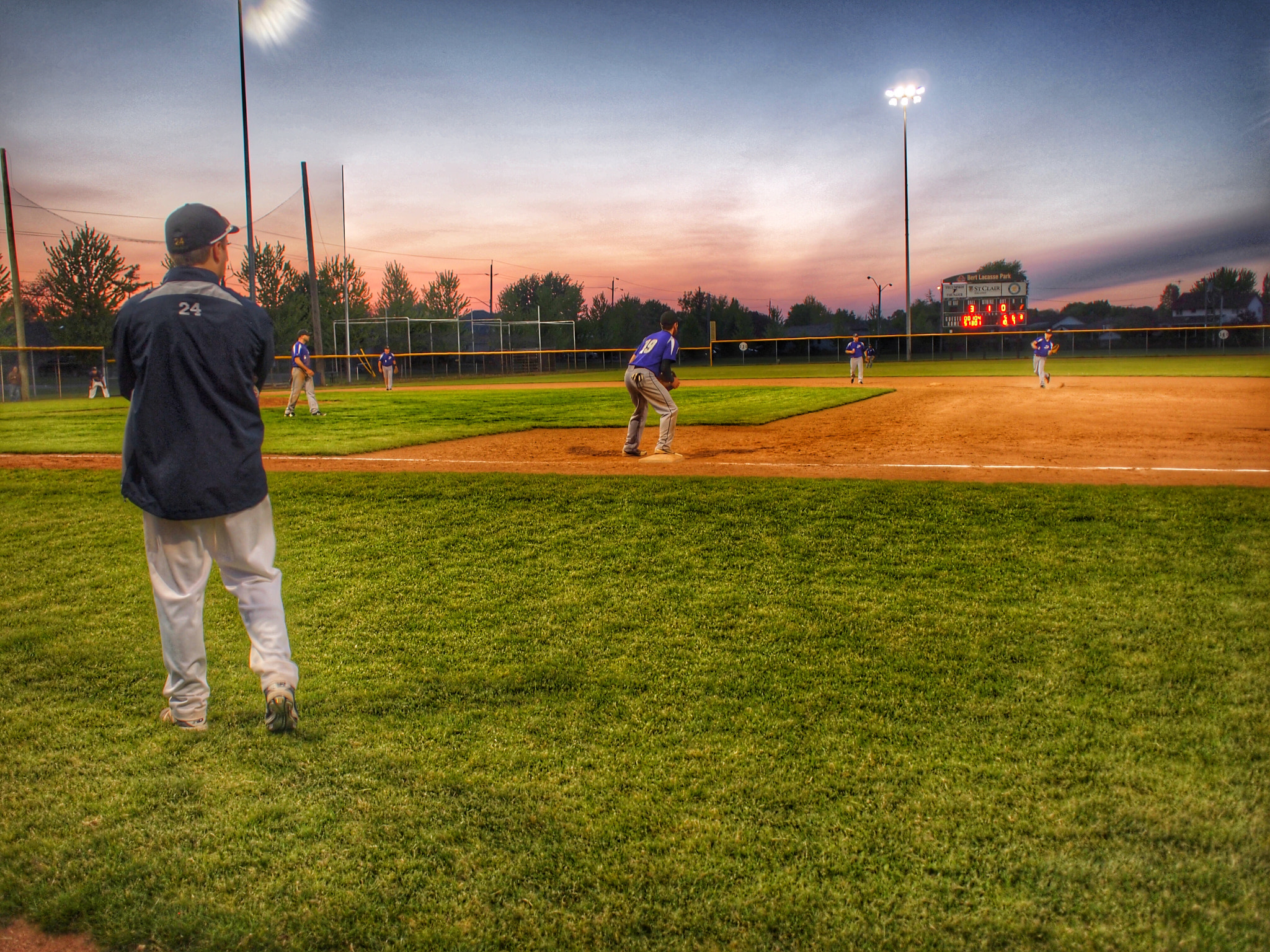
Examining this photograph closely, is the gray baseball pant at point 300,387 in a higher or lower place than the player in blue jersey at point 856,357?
lower

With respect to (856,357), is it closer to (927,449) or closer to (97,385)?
(927,449)

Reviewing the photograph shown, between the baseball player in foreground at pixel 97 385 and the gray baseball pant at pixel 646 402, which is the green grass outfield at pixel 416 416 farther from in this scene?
the gray baseball pant at pixel 646 402

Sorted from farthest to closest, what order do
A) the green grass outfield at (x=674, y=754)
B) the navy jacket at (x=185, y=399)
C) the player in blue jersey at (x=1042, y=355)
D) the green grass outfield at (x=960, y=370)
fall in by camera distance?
the green grass outfield at (x=960, y=370) → the player in blue jersey at (x=1042, y=355) → the navy jacket at (x=185, y=399) → the green grass outfield at (x=674, y=754)

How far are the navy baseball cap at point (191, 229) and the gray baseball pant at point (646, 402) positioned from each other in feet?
21.2


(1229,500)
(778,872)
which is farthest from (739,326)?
(778,872)

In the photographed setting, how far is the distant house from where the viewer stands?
1845 inches

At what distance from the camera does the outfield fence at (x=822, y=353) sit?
145 feet

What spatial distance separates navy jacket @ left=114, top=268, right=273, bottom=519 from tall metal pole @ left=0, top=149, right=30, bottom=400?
103 ft

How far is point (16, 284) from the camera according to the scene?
92.0 feet

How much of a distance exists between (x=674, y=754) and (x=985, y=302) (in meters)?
44.3

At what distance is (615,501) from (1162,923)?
5518mm

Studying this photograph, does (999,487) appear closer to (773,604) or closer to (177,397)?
(773,604)

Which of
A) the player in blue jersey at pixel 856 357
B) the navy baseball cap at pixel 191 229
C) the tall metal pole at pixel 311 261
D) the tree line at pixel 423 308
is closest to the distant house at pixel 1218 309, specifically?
the tree line at pixel 423 308

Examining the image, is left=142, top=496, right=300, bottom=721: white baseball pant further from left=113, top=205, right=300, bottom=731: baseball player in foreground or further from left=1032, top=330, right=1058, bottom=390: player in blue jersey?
left=1032, top=330, right=1058, bottom=390: player in blue jersey
